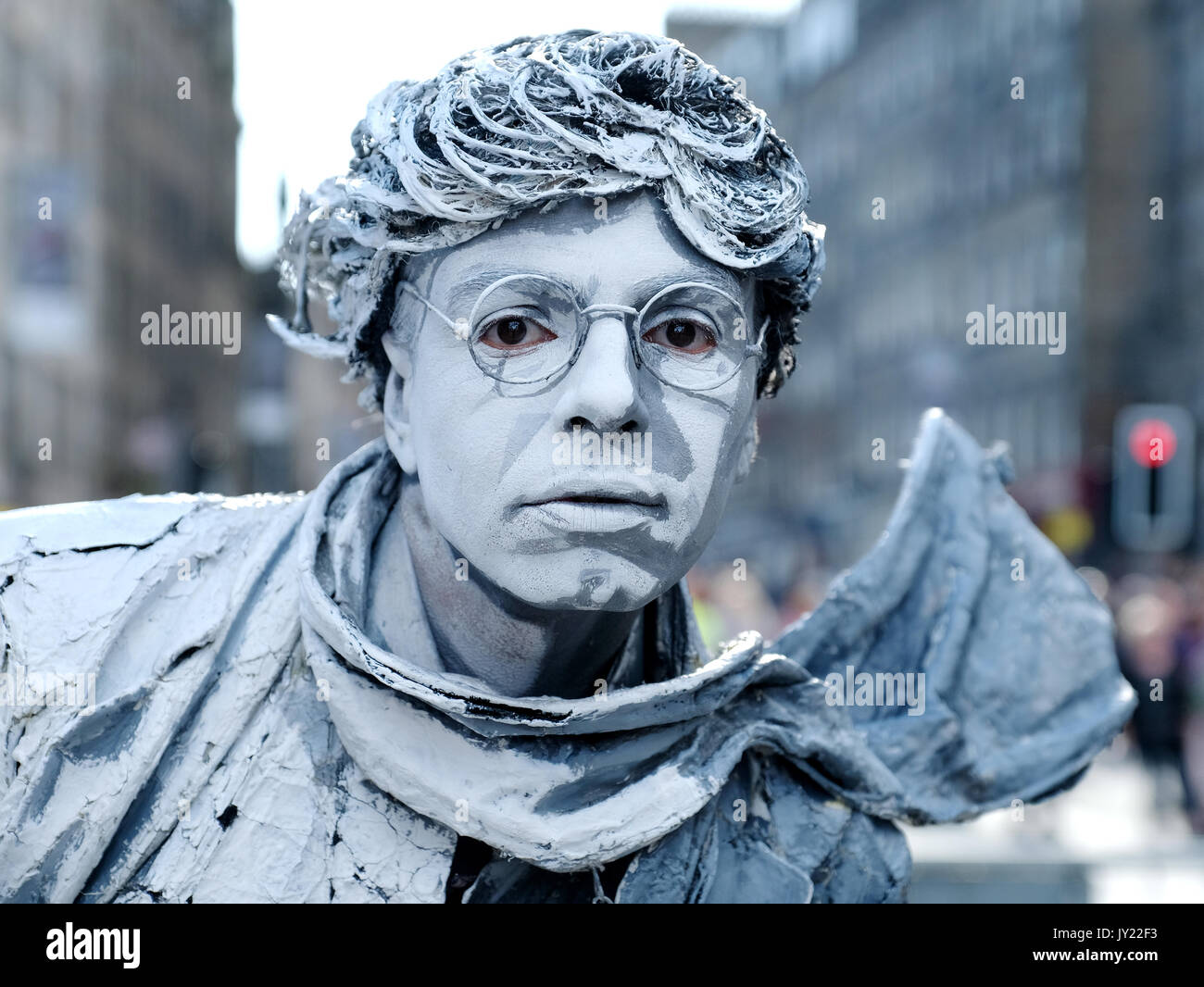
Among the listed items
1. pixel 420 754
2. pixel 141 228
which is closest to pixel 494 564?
pixel 420 754

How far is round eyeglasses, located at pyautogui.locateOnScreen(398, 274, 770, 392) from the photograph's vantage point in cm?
315

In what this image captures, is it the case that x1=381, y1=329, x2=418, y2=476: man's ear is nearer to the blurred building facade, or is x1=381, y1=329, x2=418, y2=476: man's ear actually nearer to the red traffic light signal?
the red traffic light signal

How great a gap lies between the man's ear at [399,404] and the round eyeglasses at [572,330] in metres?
0.21

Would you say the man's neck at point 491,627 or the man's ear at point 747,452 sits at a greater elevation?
the man's ear at point 747,452

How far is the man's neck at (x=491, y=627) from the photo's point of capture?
3473mm

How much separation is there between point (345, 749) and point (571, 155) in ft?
4.38

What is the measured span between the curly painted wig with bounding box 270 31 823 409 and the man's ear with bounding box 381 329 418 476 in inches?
3.4

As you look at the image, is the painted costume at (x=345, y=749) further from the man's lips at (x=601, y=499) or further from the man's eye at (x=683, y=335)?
the man's eye at (x=683, y=335)

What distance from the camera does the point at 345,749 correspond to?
3416mm

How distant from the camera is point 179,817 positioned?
338 centimetres

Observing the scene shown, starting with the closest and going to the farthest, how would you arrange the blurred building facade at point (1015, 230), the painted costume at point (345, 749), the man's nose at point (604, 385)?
the man's nose at point (604, 385) < the painted costume at point (345, 749) < the blurred building facade at point (1015, 230)

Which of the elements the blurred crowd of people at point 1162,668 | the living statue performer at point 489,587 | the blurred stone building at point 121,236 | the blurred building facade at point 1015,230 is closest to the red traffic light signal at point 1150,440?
the blurred crowd of people at point 1162,668

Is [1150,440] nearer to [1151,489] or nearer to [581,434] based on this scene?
[1151,489]
